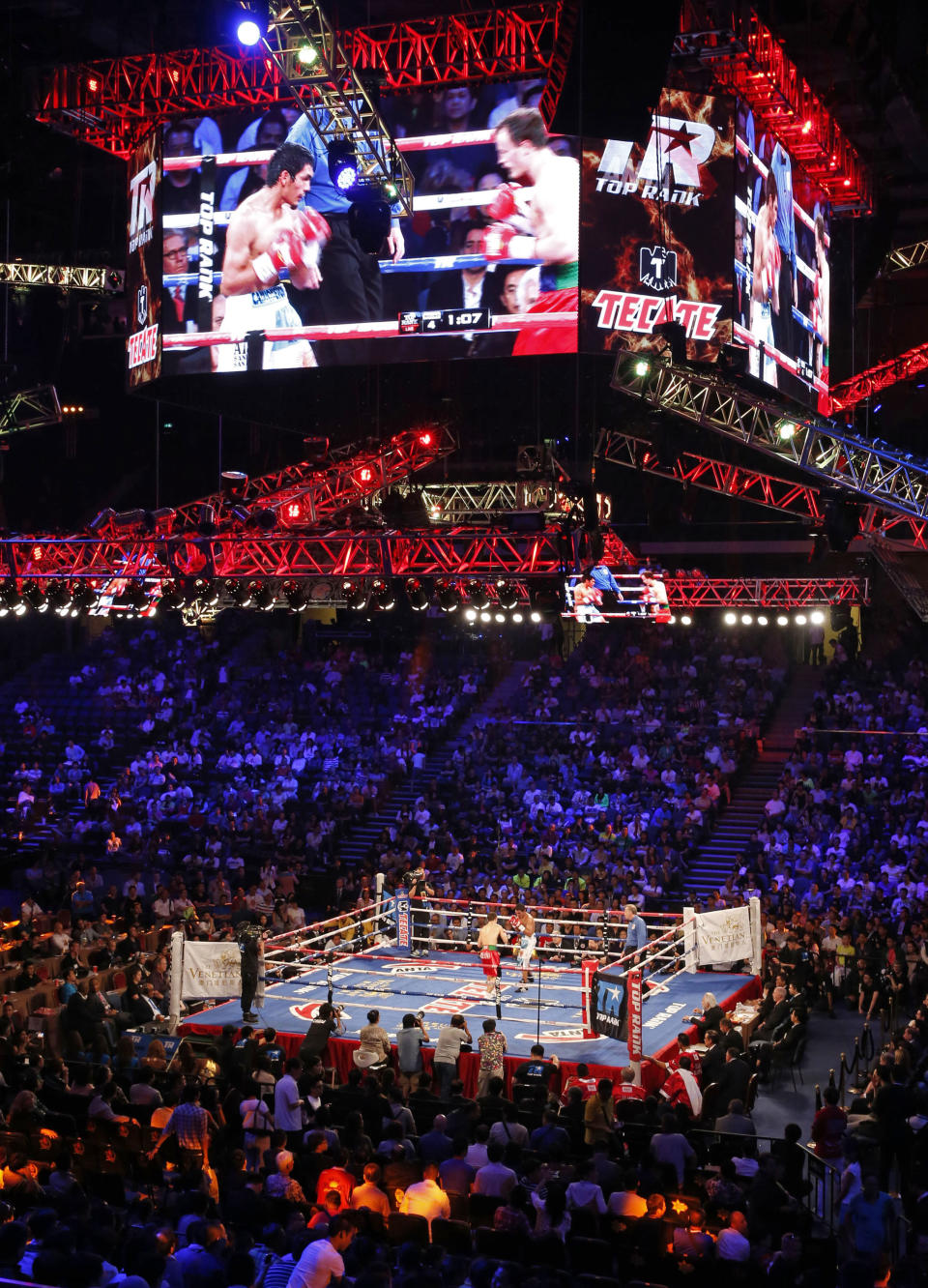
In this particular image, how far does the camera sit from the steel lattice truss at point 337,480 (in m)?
20.3

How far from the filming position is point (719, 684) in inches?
1067

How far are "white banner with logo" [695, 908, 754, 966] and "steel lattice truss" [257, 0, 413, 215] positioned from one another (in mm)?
9726

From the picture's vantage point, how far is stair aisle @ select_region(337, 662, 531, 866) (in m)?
24.5

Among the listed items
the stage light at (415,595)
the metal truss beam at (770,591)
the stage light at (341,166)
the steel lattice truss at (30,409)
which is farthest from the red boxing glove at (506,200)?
the steel lattice truss at (30,409)

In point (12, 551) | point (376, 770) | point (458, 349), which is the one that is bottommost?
point (376, 770)

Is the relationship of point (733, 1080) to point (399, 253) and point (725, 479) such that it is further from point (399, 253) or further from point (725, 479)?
point (399, 253)

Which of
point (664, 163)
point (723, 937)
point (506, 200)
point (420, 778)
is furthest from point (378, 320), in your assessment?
point (420, 778)

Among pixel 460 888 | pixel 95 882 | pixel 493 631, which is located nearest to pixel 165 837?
pixel 95 882

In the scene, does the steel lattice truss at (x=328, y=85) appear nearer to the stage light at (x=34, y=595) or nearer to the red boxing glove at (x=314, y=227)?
the red boxing glove at (x=314, y=227)

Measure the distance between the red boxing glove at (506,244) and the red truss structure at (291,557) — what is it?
3761 mm

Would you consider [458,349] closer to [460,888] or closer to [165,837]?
[460,888]

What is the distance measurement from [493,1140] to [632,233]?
12673 mm

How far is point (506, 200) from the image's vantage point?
1836 cm

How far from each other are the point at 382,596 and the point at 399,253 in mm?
4810
